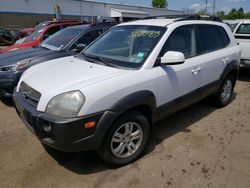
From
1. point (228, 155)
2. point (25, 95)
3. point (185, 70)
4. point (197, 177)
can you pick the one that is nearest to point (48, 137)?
point (25, 95)

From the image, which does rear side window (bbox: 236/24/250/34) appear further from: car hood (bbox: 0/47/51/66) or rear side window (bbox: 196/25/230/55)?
car hood (bbox: 0/47/51/66)

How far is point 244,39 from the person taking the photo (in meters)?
7.12

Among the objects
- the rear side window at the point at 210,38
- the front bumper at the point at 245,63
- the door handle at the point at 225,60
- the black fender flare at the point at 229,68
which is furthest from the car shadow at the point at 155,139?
the front bumper at the point at 245,63

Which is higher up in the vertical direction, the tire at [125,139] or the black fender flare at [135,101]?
the black fender flare at [135,101]

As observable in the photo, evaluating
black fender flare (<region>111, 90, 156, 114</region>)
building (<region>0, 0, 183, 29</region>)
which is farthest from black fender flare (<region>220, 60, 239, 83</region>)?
building (<region>0, 0, 183, 29</region>)

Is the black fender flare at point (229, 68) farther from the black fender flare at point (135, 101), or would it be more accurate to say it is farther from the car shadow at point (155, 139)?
the black fender flare at point (135, 101)

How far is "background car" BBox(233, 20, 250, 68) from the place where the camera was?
6812mm

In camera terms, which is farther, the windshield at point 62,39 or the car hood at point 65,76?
the windshield at point 62,39

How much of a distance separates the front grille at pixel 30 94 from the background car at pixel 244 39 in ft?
20.3

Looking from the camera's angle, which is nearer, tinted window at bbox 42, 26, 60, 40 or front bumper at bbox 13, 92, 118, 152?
front bumper at bbox 13, 92, 118, 152

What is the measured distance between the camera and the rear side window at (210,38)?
12.8 feet

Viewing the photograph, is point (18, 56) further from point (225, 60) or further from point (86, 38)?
point (225, 60)

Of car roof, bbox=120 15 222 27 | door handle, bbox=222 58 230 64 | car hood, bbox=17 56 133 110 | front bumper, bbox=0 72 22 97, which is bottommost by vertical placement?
front bumper, bbox=0 72 22 97

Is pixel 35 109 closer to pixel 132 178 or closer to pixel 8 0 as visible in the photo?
pixel 132 178
